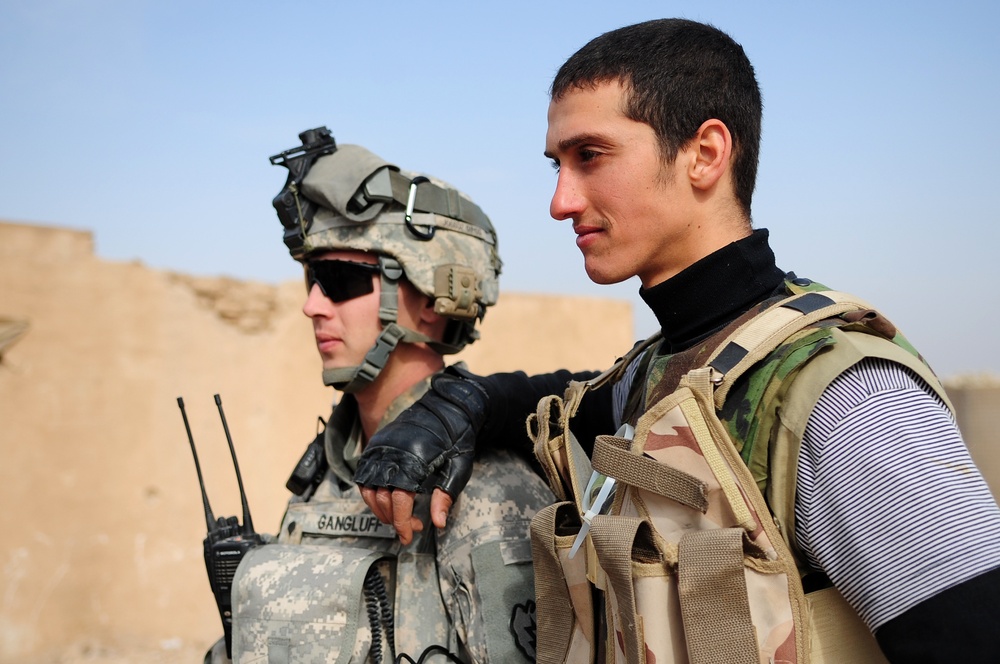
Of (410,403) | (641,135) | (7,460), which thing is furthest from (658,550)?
A: (7,460)

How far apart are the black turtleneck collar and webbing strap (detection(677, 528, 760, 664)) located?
497mm

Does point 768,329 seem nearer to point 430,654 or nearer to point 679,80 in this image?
point 679,80

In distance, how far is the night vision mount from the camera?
310cm

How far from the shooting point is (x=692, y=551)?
4.96 ft

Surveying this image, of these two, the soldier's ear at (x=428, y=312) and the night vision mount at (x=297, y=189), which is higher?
the night vision mount at (x=297, y=189)

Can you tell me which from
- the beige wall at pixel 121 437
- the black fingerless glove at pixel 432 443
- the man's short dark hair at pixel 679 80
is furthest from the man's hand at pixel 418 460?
the beige wall at pixel 121 437

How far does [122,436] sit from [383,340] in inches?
264

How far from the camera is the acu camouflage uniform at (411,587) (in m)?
2.46

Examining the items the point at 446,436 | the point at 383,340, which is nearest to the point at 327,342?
the point at 383,340

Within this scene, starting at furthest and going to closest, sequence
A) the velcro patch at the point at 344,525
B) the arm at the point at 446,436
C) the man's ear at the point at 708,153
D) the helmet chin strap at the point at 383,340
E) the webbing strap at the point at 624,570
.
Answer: the helmet chin strap at the point at 383,340, the velcro patch at the point at 344,525, the arm at the point at 446,436, the man's ear at the point at 708,153, the webbing strap at the point at 624,570

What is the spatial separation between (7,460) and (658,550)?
8132 millimetres

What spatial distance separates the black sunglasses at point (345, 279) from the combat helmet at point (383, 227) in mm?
50

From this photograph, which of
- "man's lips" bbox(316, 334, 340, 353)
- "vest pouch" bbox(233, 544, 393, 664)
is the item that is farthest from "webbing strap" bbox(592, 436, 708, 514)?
"man's lips" bbox(316, 334, 340, 353)

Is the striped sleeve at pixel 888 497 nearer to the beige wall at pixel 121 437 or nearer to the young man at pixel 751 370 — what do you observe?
the young man at pixel 751 370
